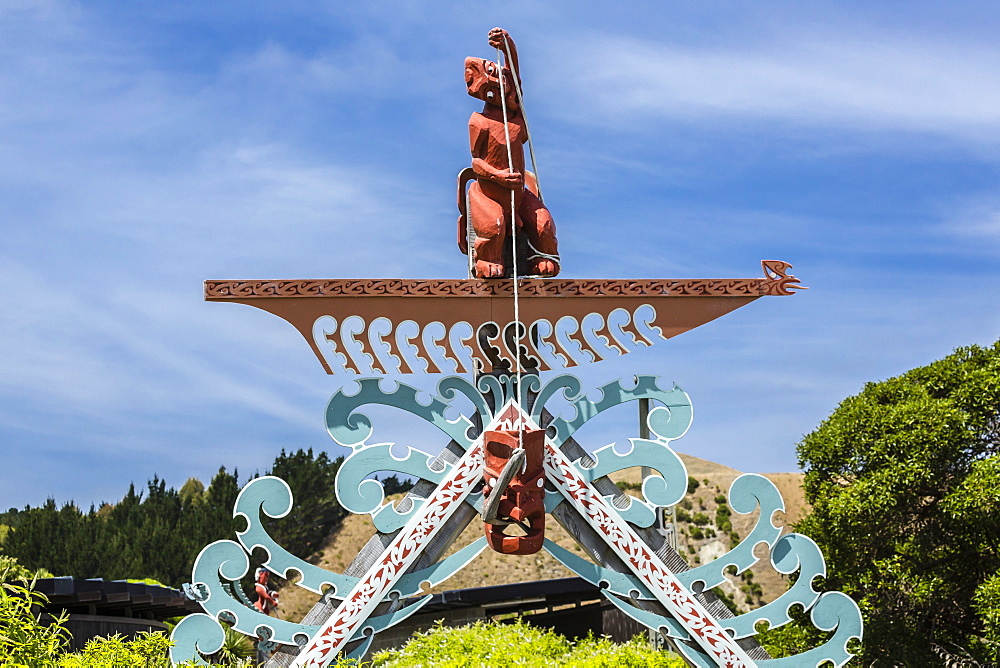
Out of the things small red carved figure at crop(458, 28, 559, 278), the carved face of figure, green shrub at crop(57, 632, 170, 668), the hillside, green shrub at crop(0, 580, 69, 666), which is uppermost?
the carved face of figure

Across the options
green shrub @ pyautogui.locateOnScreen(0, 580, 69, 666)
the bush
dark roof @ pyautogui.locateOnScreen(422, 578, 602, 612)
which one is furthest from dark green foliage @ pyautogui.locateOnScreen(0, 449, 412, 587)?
green shrub @ pyautogui.locateOnScreen(0, 580, 69, 666)

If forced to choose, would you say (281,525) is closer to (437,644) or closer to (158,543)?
(158,543)

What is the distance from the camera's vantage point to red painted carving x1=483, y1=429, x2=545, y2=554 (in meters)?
5.89

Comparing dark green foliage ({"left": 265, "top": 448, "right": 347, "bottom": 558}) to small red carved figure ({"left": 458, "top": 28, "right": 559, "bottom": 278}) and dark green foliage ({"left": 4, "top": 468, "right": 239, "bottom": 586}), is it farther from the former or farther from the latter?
small red carved figure ({"left": 458, "top": 28, "right": 559, "bottom": 278})

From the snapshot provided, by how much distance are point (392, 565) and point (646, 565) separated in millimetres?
1523

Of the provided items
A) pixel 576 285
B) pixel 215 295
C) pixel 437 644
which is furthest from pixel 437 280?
pixel 437 644

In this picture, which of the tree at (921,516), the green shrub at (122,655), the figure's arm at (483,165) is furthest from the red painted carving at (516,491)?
the tree at (921,516)

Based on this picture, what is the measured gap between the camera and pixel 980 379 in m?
9.05

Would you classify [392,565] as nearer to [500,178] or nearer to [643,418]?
[643,418]

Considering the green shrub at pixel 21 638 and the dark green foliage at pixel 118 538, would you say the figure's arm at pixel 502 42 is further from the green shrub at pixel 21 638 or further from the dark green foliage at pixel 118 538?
the dark green foliage at pixel 118 538

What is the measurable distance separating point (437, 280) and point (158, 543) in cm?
1870

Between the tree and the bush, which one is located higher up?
the tree

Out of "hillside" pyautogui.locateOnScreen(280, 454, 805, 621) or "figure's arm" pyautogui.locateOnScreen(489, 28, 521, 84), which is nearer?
"figure's arm" pyautogui.locateOnScreen(489, 28, 521, 84)

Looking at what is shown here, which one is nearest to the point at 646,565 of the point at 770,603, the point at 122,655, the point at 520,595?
the point at 770,603
